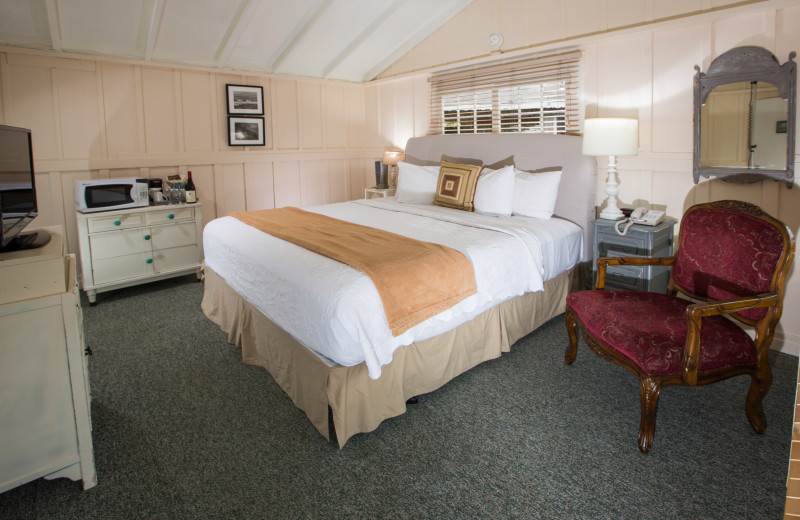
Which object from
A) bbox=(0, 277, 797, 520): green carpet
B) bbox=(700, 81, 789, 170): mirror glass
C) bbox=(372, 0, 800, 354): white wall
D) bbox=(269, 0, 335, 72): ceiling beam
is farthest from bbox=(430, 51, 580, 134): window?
bbox=(0, 277, 797, 520): green carpet

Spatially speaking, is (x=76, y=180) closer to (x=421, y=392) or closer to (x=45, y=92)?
(x=45, y=92)

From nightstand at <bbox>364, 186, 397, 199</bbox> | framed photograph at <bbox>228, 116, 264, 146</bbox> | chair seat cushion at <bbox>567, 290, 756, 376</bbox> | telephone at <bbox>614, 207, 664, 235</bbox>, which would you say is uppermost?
framed photograph at <bbox>228, 116, 264, 146</bbox>

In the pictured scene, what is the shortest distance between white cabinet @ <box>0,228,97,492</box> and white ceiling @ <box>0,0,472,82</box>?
304 centimetres

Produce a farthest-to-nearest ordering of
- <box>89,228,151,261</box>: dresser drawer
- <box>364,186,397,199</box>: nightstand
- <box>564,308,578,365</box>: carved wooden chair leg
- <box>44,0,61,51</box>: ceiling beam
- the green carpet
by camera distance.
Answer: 1. <box>364,186,397,199</box>: nightstand
2. <box>89,228,151,261</box>: dresser drawer
3. <box>44,0,61,51</box>: ceiling beam
4. <box>564,308,578,365</box>: carved wooden chair leg
5. the green carpet

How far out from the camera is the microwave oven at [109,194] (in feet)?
13.5

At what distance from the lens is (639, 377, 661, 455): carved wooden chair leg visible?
2145 mm

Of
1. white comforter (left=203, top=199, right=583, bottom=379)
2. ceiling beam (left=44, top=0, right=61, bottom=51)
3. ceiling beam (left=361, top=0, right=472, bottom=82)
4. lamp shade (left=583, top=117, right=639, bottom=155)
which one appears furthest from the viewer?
ceiling beam (left=361, top=0, right=472, bottom=82)

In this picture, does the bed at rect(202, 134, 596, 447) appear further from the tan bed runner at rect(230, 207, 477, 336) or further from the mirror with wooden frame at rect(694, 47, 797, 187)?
the mirror with wooden frame at rect(694, 47, 797, 187)

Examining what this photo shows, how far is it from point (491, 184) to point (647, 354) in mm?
2066

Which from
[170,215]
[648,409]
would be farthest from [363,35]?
[648,409]

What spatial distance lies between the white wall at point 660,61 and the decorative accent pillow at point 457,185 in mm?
1045

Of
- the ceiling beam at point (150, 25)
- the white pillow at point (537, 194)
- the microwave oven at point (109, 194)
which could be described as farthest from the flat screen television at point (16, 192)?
the white pillow at point (537, 194)

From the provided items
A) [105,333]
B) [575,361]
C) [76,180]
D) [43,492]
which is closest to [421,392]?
[575,361]

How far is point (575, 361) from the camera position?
10.1 feet
